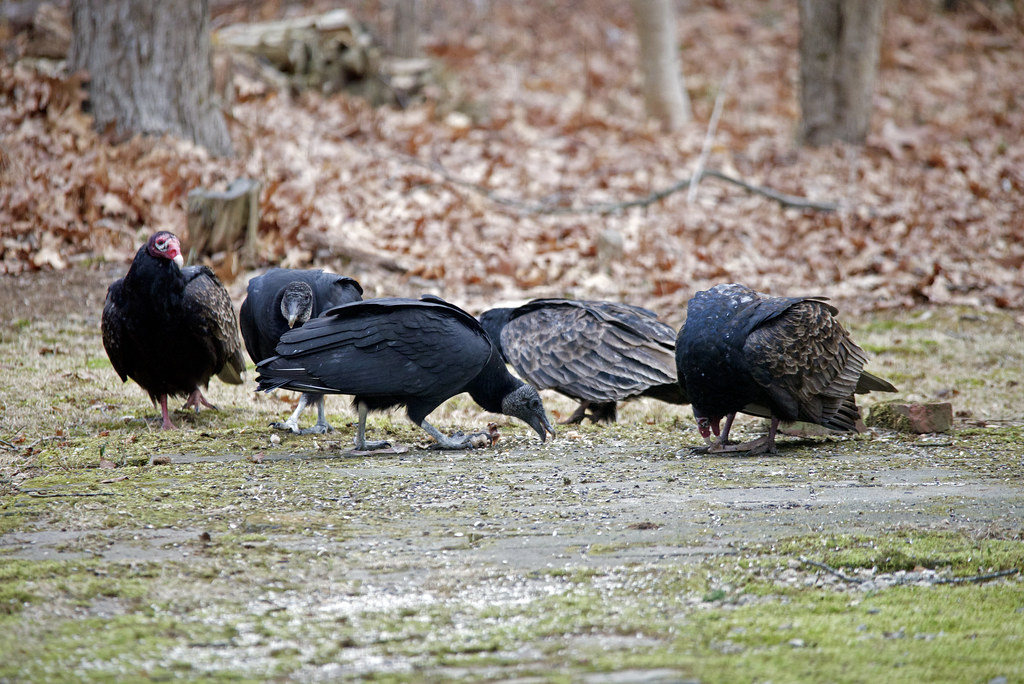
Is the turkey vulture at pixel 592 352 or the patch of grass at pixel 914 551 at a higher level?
→ the turkey vulture at pixel 592 352

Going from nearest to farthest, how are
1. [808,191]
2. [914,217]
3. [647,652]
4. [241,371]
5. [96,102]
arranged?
[647,652], [241,371], [96,102], [914,217], [808,191]

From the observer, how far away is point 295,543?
324 cm

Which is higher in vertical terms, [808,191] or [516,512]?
[808,191]

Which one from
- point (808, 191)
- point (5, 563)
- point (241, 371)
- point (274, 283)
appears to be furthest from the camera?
point (808, 191)

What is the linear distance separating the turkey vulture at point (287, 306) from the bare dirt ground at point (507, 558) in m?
0.28

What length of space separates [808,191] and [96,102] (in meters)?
7.99

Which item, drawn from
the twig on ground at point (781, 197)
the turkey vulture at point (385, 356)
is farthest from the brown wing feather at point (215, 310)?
the twig on ground at point (781, 197)

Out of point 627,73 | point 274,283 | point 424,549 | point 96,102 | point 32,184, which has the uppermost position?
point 627,73

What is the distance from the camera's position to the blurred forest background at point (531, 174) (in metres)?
8.78

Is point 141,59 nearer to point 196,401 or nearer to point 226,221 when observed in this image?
point 226,221

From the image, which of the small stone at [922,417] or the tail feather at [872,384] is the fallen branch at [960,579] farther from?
the small stone at [922,417]

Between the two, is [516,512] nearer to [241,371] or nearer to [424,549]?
[424,549]

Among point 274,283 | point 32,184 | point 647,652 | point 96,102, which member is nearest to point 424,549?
point 647,652

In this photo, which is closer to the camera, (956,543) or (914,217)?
(956,543)
